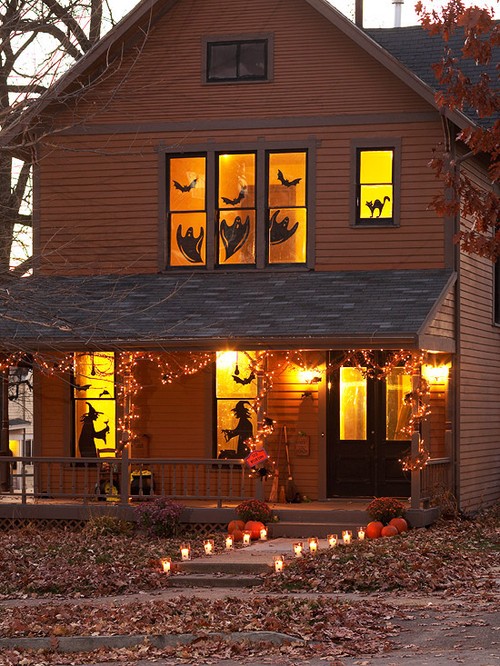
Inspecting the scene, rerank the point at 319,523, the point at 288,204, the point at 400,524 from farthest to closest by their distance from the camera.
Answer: the point at 288,204
the point at 319,523
the point at 400,524

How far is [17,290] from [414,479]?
22.4ft

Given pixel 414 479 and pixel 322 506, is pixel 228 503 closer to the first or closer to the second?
pixel 322 506

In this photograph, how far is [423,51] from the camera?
2534 centimetres

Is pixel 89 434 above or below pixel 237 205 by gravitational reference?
below

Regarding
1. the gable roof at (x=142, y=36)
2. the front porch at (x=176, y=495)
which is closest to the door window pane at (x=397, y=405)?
the front porch at (x=176, y=495)

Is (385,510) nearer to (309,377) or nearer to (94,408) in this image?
(309,377)

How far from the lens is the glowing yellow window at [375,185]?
73.0 feet

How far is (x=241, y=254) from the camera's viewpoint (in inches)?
902

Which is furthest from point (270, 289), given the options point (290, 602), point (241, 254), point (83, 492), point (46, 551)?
point (290, 602)

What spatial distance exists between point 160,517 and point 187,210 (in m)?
5.63

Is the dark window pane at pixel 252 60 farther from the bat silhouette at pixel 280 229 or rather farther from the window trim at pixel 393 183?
the bat silhouette at pixel 280 229

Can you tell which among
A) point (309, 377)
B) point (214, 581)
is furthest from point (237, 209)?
point (214, 581)

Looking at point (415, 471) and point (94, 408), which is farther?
point (94, 408)

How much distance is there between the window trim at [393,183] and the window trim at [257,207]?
66cm
